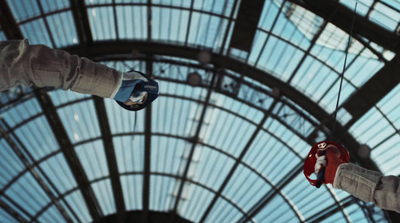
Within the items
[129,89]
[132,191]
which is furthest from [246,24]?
[129,89]

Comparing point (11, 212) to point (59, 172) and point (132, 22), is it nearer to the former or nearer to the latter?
point (59, 172)

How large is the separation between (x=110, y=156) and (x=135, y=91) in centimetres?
2388

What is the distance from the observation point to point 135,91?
7.77 m

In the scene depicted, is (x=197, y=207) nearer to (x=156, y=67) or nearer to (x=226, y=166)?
(x=226, y=166)

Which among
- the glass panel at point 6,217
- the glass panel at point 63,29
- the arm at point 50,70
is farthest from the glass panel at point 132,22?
the arm at point 50,70

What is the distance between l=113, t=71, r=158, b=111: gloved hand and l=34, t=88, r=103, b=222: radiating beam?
20121 millimetres

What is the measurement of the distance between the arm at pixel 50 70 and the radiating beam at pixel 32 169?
2316 centimetres

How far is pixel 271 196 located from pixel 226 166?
3586mm

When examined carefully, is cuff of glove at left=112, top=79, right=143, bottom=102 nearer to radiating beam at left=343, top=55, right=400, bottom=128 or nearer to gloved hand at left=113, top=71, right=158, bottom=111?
gloved hand at left=113, top=71, right=158, bottom=111

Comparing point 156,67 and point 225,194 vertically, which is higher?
point 156,67

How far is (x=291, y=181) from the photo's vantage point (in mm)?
29781

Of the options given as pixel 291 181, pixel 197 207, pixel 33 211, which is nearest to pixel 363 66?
pixel 291 181

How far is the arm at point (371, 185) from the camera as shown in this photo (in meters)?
6.85

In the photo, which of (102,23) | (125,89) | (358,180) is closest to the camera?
(358,180)
